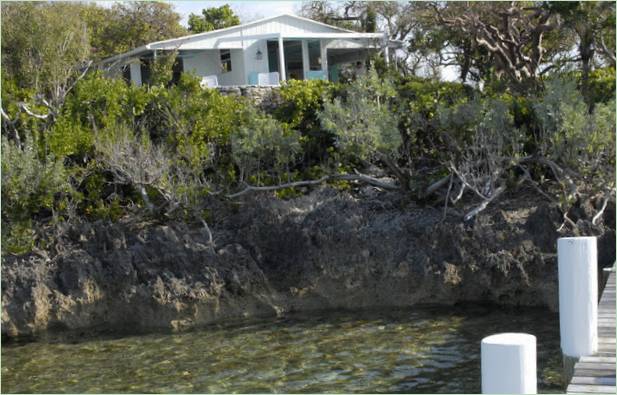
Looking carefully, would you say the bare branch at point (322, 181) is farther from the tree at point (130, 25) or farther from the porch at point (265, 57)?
the tree at point (130, 25)

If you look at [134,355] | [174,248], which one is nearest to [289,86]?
[174,248]

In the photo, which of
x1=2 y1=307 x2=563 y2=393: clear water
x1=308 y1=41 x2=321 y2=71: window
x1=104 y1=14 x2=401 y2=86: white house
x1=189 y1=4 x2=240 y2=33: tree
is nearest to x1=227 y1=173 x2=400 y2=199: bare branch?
x1=2 y1=307 x2=563 y2=393: clear water

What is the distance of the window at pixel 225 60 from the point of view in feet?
92.6

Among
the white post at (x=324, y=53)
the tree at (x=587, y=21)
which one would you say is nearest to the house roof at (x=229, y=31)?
the white post at (x=324, y=53)

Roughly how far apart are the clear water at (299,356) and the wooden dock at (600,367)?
1.05 metres

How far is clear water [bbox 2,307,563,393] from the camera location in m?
10.6

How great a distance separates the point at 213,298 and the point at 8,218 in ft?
15.3

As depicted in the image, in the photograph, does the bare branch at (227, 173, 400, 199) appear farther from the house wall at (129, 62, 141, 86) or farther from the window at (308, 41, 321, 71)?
the window at (308, 41, 321, 71)

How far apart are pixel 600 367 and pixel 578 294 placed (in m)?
0.73

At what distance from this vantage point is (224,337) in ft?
44.9

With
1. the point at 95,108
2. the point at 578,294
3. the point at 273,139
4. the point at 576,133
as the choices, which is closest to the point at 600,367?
the point at 578,294

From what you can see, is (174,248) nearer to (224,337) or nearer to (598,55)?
(224,337)

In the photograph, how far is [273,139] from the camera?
16.5 m

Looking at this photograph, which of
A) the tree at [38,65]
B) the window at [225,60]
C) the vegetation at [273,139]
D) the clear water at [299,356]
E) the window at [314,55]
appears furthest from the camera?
the window at [314,55]
